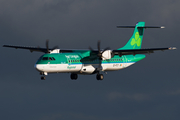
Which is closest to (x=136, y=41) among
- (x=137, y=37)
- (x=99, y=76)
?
(x=137, y=37)

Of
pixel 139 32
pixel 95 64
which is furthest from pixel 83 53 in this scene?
pixel 139 32

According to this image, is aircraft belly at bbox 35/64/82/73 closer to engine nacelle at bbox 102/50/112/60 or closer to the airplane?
the airplane

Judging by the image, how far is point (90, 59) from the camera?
44.9m

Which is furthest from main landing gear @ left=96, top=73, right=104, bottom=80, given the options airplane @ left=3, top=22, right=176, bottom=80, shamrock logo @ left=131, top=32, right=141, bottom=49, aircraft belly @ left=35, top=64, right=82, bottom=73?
shamrock logo @ left=131, top=32, right=141, bottom=49

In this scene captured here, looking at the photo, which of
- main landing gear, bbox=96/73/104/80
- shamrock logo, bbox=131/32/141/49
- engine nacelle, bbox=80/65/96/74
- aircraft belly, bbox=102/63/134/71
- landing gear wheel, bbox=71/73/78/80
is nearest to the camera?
engine nacelle, bbox=80/65/96/74

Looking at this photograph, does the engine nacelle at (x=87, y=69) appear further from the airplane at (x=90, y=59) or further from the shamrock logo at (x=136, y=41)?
the shamrock logo at (x=136, y=41)

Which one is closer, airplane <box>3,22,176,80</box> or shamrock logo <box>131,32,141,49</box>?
airplane <box>3,22,176,80</box>

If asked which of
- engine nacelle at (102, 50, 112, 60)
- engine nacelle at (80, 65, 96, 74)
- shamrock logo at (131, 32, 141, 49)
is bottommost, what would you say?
engine nacelle at (80, 65, 96, 74)

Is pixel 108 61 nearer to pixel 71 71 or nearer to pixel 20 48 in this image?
pixel 71 71

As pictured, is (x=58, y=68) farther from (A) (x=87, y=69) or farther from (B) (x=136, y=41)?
(B) (x=136, y=41)

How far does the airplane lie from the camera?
134 ft

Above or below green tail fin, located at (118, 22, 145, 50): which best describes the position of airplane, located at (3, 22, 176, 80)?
below

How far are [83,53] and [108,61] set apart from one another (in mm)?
3750

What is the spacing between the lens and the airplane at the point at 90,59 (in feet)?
134
